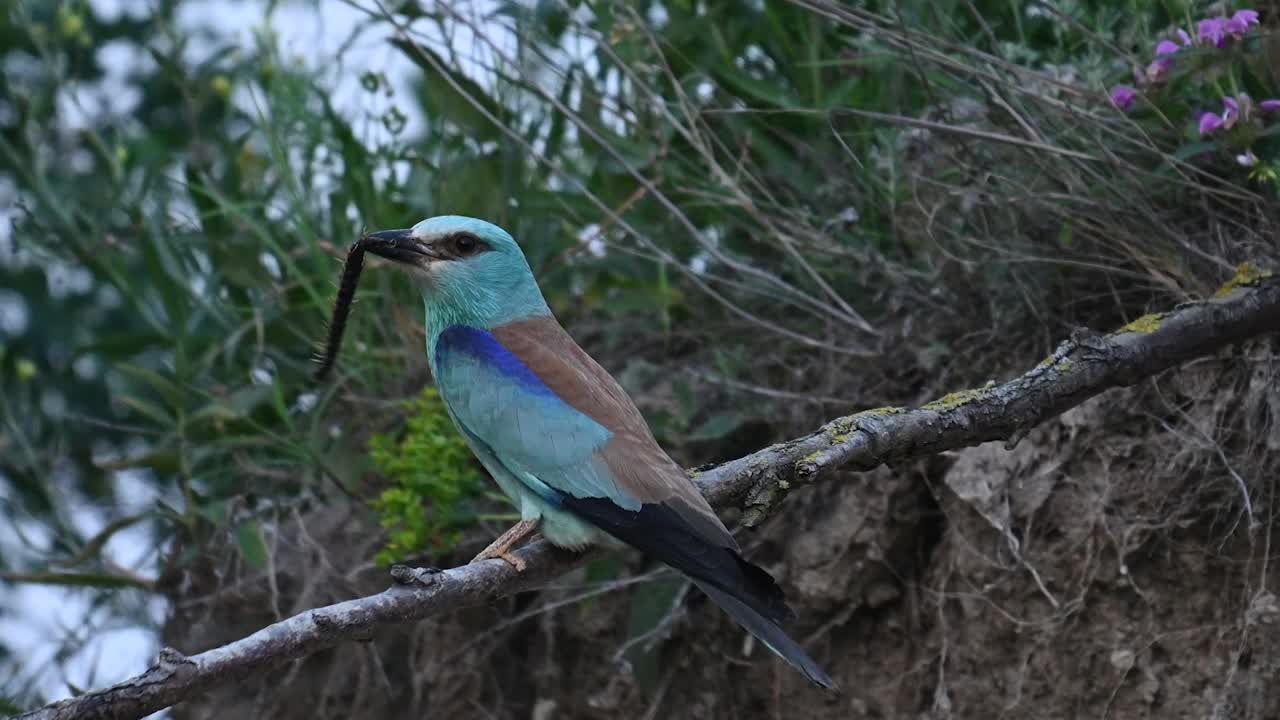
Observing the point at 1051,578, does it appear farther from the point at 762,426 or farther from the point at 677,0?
the point at 677,0

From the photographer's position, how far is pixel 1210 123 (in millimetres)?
3016

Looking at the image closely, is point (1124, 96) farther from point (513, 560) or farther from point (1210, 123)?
point (513, 560)

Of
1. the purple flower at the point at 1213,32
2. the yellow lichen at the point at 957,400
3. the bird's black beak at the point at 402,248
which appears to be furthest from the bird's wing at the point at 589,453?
the purple flower at the point at 1213,32

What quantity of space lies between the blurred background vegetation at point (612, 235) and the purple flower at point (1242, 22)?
0.21 ft

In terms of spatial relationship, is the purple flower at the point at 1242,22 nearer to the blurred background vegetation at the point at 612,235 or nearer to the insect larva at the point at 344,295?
the blurred background vegetation at the point at 612,235

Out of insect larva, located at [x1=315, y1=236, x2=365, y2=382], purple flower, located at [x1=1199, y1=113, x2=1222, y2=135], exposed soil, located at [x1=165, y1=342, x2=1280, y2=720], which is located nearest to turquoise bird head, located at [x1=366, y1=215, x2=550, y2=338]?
insect larva, located at [x1=315, y1=236, x2=365, y2=382]

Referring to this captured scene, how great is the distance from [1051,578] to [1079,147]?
3.13 feet

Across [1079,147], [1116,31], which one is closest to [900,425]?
[1079,147]

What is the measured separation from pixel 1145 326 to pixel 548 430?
119cm

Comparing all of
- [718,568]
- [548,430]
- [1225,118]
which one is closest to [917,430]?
[718,568]

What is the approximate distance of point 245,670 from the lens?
6.46 ft

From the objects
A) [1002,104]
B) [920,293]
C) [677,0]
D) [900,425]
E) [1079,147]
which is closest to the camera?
[900,425]

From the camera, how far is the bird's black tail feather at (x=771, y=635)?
96.3 inches

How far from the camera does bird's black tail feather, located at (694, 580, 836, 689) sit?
2.45 meters
